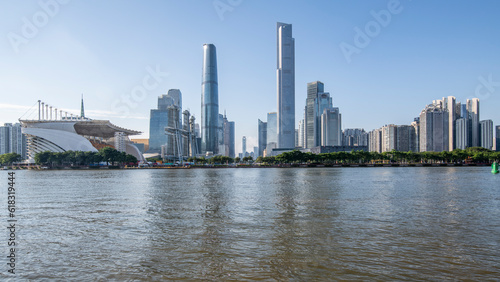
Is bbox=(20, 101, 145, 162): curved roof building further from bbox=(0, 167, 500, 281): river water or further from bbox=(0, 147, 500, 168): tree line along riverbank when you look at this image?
bbox=(0, 167, 500, 281): river water

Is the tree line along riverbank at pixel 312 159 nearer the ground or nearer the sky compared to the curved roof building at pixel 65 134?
nearer the ground

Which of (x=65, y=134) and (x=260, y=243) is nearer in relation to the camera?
(x=260, y=243)


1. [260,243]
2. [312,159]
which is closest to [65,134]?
[312,159]

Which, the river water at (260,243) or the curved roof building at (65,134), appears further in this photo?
the curved roof building at (65,134)

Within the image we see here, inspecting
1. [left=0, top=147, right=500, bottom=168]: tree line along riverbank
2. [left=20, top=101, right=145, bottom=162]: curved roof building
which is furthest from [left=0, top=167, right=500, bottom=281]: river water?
[left=20, top=101, right=145, bottom=162]: curved roof building

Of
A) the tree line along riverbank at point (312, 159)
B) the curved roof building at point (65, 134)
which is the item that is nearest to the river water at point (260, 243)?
the tree line along riverbank at point (312, 159)

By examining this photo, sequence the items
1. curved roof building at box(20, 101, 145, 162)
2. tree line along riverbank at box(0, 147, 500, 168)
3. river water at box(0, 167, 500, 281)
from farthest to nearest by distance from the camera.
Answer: curved roof building at box(20, 101, 145, 162) < tree line along riverbank at box(0, 147, 500, 168) < river water at box(0, 167, 500, 281)

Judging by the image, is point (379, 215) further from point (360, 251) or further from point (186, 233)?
point (186, 233)

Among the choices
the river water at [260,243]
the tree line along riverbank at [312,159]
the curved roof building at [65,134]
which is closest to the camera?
the river water at [260,243]

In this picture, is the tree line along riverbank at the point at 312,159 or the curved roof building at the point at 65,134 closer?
the tree line along riverbank at the point at 312,159

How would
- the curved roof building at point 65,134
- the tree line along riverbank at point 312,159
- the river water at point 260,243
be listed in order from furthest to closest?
1. the curved roof building at point 65,134
2. the tree line along riverbank at point 312,159
3. the river water at point 260,243

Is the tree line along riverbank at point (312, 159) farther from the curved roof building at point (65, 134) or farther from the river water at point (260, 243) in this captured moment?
the river water at point (260, 243)

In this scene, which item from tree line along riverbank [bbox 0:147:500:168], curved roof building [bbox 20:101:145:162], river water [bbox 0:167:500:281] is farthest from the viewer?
→ curved roof building [bbox 20:101:145:162]

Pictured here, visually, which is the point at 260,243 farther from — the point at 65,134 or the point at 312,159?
the point at 65,134
